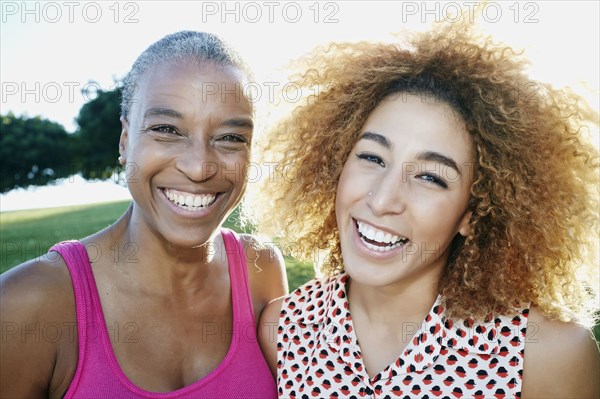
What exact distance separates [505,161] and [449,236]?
0.51 meters

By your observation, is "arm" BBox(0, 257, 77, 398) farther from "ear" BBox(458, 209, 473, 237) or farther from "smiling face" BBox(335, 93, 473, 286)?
"ear" BBox(458, 209, 473, 237)

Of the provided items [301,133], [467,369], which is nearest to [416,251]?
[467,369]

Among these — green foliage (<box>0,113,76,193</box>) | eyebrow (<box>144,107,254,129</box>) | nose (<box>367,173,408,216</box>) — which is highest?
eyebrow (<box>144,107,254,129</box>)

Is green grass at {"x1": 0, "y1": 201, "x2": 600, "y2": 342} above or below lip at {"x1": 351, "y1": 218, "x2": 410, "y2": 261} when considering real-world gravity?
below

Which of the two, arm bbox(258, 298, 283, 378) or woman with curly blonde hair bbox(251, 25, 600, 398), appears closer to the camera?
woman with curly blonde hair bbox(251, 25, 600, 398)

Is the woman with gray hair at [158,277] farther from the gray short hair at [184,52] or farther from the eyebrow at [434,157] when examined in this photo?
the eyebrow at [434,157]

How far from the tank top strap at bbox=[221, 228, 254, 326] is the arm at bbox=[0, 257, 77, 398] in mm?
986

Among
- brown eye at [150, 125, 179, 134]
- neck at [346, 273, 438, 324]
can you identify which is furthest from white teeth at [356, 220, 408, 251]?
brown eye at [150, 125, 179, 134]

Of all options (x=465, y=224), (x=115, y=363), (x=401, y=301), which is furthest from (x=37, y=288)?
(x=465, y=224)

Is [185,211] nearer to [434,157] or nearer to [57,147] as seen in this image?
[434,157]

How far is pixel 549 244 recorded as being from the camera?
314cm

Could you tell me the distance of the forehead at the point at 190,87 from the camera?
9.56 feet

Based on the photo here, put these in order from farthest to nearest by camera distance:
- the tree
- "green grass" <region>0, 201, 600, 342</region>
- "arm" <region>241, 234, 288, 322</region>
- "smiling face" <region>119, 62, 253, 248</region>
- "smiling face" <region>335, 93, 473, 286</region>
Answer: the tree
"green grass" <region>0, 201, 600, 342</region>
"arm" <region>241, 234, 288, 322</region>
"smiling face" <region>119, 62, 253, 248</region>
"smiling face" <region>335, 93, 473, 286</region>

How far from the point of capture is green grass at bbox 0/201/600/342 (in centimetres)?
962
